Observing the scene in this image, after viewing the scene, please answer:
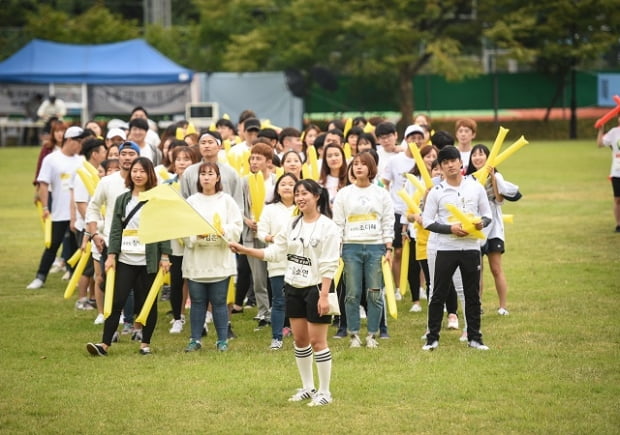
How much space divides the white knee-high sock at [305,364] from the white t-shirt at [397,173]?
14.6ft

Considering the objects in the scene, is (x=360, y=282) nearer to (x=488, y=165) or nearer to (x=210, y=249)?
(x=210, y=249)

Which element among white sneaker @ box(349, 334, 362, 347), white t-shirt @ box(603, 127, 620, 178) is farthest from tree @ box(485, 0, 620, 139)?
white sneaker @ box(349, 334, 362, 347)

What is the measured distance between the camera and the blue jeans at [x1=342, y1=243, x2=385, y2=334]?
10.1 metres

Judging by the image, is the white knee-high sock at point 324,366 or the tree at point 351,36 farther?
the tree at point 351,36

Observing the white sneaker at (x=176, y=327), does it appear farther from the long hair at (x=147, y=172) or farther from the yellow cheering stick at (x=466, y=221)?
the yellow cheering stick at (x=466, y=221)

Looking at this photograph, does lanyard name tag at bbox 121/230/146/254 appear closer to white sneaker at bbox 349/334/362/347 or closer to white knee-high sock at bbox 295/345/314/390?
white sneaker at bbox 349/334/362/347

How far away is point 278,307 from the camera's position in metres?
10.2

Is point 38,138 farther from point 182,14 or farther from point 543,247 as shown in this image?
point 543,247

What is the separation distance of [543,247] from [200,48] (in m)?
32.9

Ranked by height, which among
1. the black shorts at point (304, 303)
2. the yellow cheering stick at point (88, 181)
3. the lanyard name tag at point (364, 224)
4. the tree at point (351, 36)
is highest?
the tree at point (351, 36)

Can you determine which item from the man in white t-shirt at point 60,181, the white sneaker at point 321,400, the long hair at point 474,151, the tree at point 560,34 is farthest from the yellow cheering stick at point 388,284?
the tree at point 560,34

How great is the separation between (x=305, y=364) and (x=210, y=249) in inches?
79.5

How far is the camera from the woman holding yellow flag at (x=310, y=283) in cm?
793

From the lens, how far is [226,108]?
42312 millimetres
